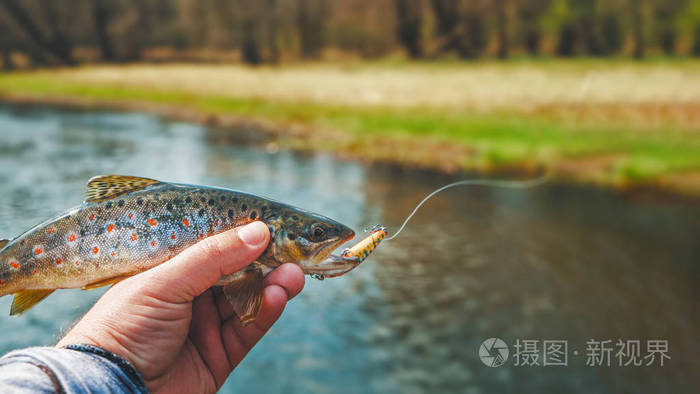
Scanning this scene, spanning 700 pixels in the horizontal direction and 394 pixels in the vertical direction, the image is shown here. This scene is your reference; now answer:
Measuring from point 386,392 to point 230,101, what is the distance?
27.1m

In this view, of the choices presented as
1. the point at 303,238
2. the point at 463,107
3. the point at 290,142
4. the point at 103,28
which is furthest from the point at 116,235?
the point at 103,28

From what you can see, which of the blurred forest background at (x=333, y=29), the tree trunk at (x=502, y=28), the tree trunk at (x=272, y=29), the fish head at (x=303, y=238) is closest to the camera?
the fish head at (x=303, y=238)

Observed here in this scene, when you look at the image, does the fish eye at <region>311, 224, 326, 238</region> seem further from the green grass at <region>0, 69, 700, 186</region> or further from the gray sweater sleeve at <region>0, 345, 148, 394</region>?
the green grass at <region>0, 69, 700, 186</region>

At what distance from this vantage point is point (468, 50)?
1893 inches

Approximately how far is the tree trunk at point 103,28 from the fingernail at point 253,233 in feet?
203

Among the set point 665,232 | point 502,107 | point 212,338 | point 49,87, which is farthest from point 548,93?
point 49,87

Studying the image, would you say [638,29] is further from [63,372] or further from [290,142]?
[63,372]

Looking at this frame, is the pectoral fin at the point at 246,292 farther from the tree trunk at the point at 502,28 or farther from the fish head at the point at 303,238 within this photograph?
the tree trunk at the point at 502,28

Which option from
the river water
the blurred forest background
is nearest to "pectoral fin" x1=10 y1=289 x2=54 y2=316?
the river water

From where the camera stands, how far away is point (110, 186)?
202 centimetres

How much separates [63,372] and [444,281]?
11299 millimetres

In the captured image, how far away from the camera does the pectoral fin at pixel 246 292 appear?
2006 mm

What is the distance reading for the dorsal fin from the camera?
6.52 ft

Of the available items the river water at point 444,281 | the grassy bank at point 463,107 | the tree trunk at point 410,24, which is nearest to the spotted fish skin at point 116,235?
the river water at point 444,281
